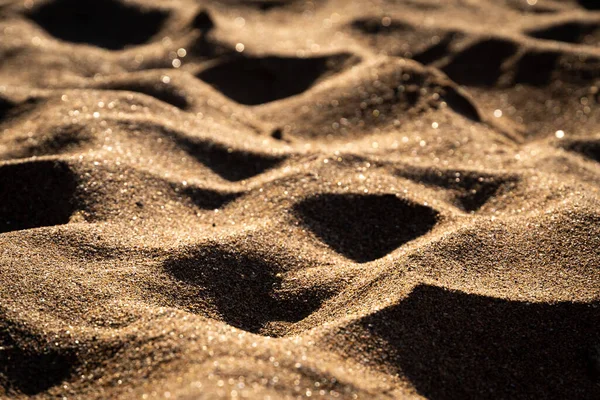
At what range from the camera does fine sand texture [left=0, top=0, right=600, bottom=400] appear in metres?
1.15

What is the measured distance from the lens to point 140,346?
44.3 inches

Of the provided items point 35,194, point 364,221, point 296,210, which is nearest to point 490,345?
point 364,221

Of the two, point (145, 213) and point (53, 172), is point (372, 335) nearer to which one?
point (145, 213)

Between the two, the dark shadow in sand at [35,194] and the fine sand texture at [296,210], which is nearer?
the fine sand texture at [296,210]

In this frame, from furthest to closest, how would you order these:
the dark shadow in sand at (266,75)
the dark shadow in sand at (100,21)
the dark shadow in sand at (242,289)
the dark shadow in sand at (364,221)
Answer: the dark shadow in sand at (100,21), the dark shadow in sand at (266,75), the dark shadow in sand at (364,221), the dark shadow in sand at (242,289)

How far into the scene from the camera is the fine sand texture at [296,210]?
1.15m

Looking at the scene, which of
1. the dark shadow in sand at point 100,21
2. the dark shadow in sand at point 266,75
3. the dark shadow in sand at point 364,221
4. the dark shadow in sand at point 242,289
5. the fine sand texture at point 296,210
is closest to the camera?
the fine sand texture at point 296,210

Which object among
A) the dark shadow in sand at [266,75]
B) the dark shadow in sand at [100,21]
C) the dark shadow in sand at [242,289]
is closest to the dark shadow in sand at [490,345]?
the dark shadow in sand at [242,289]

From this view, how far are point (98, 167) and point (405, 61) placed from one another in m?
1.13

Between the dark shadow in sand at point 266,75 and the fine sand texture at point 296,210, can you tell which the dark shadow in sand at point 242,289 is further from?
the dark shadow in sand at point 266,75

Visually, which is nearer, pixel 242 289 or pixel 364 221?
pixel 242 289

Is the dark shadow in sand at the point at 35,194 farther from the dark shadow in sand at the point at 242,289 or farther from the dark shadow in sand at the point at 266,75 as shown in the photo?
the dark shadow in sand at the point at 266,75

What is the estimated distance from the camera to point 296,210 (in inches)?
61.9

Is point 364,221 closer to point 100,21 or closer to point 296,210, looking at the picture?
point 296,210
